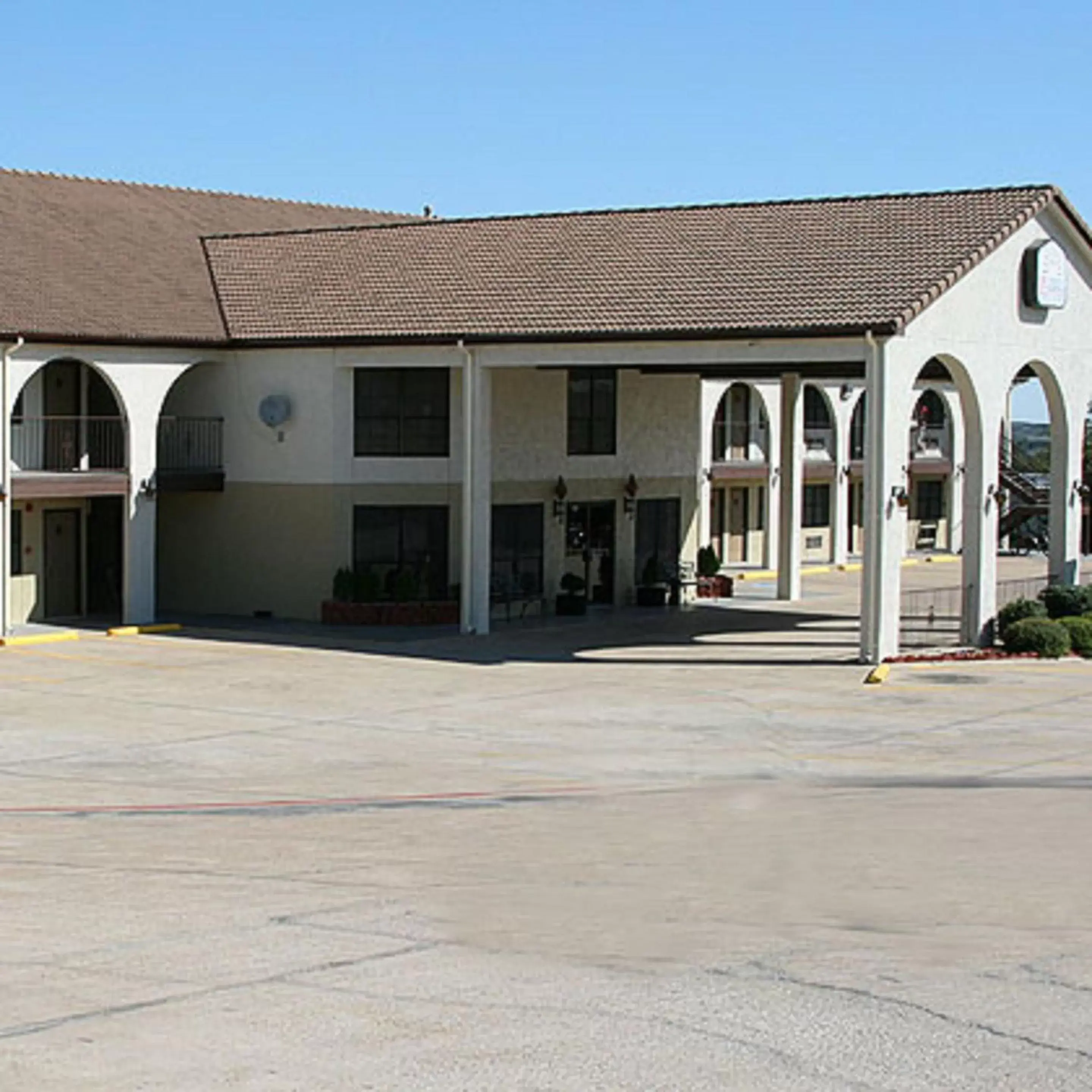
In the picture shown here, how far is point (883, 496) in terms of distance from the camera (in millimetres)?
29125

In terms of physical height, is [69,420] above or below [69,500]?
above

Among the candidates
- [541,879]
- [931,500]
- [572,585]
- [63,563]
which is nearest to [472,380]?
[572,585]

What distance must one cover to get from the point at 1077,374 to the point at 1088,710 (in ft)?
36.0

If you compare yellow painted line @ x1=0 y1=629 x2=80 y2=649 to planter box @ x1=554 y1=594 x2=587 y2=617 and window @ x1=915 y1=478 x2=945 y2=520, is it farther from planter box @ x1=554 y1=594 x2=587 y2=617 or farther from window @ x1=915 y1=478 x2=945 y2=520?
window @ x1=915 y1=478 x2=945 y2=520

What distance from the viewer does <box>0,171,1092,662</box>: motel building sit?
31.0 m

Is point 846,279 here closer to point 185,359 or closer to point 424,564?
point 424,564

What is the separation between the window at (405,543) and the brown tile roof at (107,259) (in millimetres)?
4352

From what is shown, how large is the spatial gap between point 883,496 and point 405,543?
1023 centimetres

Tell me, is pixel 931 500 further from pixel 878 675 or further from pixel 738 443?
pixel 878 675

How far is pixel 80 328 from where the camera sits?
32594 millimetres

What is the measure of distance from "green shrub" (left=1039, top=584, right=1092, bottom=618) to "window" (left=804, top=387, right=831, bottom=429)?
19.4 meters

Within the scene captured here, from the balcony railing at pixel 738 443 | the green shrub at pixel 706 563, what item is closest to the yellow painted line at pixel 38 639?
the green shrub at pixel 706 563

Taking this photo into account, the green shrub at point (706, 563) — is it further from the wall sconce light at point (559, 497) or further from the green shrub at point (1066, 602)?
the green shrub at point (1066, 602)

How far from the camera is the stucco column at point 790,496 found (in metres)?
40.7
